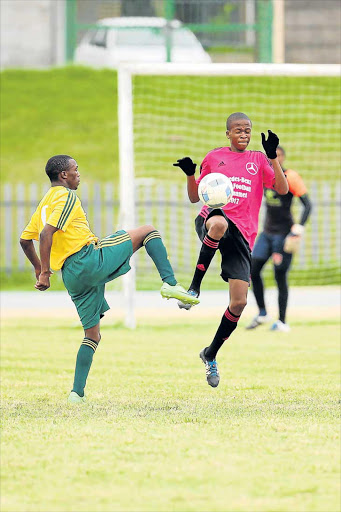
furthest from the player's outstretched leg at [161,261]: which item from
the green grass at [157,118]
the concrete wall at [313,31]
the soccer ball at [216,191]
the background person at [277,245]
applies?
the concrete wall at [313,31]

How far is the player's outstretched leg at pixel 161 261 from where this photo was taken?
22.4ft

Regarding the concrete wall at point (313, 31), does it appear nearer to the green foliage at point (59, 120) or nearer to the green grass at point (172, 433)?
the green foliage at point (59, 120)

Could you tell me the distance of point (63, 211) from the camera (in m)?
6.78

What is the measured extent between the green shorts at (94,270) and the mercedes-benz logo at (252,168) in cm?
103

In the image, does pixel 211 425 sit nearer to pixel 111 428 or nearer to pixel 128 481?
pixel 111 428

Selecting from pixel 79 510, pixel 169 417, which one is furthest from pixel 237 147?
pixel 79 510

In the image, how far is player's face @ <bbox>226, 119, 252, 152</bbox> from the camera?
7.22 meters

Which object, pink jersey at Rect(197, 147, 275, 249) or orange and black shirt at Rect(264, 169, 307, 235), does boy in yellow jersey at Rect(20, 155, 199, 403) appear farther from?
orange and black shirt at Rect(264, 169, 307, 235)

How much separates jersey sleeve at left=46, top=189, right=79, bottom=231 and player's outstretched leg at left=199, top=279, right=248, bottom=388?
4.45 ft

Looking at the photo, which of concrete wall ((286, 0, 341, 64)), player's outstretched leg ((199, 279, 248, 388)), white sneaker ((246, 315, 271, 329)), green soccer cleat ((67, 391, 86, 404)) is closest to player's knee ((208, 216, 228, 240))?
player's outstretched leg ((199, 279, 248, 388))

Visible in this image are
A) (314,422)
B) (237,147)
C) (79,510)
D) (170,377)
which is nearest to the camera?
(79,510)

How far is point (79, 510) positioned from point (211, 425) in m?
1.78

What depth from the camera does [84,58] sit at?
74.7 feet

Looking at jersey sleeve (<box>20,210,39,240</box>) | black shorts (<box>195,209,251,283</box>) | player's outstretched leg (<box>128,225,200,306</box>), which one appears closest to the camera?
Answer: player's outstretched leg (<box>128,225,200,306</box>)
